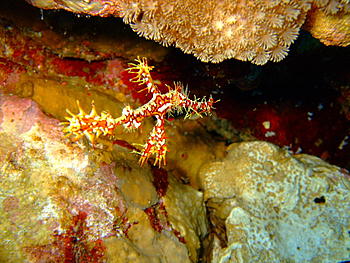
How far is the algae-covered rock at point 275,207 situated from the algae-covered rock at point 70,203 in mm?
1095

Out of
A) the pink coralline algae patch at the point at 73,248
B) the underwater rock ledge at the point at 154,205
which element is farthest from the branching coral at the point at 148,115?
the pink coralline algae patch at the point at 73,248

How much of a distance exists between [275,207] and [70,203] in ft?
10.4

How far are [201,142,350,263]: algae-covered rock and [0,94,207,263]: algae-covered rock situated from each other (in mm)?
1095

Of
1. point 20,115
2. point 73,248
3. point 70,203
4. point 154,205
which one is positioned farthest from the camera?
point 154,205

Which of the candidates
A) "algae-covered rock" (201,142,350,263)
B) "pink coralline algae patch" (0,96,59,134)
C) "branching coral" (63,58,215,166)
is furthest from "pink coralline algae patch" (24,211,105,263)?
"algae-covered rock" (201,142,350,263)

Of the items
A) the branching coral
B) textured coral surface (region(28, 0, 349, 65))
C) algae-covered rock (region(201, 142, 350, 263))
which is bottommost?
algae-covered rock (region(201, 142, 350, 263))

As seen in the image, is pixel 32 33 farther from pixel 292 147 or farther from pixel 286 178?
pixel 292 147

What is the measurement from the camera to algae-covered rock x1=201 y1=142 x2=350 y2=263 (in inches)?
144

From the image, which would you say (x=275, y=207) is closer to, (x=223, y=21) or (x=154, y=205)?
(x=154, y=205)

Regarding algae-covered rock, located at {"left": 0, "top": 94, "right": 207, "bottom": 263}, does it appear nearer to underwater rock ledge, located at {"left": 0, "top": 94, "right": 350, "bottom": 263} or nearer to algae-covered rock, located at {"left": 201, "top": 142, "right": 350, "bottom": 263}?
underwater rock ledge, located at {"left": 0, "top": 94, "right": 350, "bottom": 263}

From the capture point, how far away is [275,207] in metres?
3.96

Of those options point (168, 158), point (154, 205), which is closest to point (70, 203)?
point (154, 205)

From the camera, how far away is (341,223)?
3.80 m

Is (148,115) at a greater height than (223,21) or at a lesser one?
lesser
